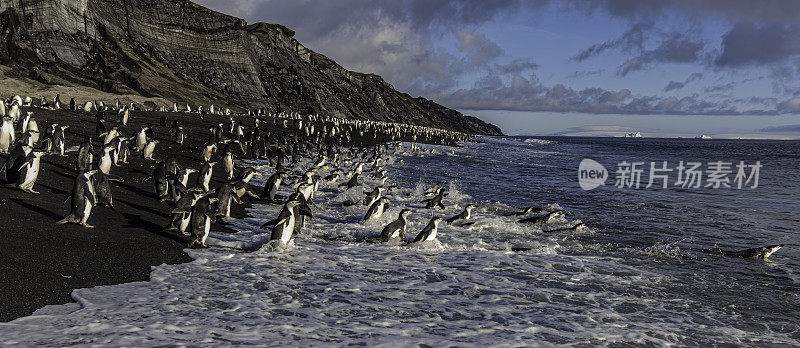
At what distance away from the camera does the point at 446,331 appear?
6.27 meters

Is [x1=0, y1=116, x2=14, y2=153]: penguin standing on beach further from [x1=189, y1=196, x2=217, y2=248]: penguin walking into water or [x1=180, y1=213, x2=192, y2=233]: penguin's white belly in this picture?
[x1=189, y1=196, x2=217, y2=248]: penguin walking into water

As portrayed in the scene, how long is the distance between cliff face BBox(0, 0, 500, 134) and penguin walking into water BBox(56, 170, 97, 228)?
159 feet

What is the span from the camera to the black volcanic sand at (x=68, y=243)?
22.4 ft

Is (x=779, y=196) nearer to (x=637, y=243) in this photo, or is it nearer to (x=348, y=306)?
(x=637, y=243)

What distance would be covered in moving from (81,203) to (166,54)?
7470 centimetres

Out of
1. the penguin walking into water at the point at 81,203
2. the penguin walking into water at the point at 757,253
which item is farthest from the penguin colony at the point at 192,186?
the penguin walking into water at the point at 757,253

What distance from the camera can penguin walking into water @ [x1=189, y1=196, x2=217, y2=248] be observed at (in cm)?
992

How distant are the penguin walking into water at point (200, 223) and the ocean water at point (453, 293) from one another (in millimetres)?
324

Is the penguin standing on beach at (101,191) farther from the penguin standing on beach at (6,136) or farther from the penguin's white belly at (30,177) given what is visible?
the penguin standing on beach at (6,136)

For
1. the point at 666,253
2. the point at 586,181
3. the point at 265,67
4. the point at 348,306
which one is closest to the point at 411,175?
the point at 586,181

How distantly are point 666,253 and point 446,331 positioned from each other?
7.48 metres

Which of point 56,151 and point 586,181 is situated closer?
point 56,151

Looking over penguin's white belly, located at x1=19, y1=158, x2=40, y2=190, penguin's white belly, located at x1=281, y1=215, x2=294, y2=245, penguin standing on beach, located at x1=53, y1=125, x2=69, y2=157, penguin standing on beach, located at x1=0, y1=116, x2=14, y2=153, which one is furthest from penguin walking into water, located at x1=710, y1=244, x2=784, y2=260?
penguin standing on beach, located at x1=0, y1=116, x2=14, y2=153

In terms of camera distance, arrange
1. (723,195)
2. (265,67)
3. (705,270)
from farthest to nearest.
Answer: (265,67), (723,195), (705,270)
